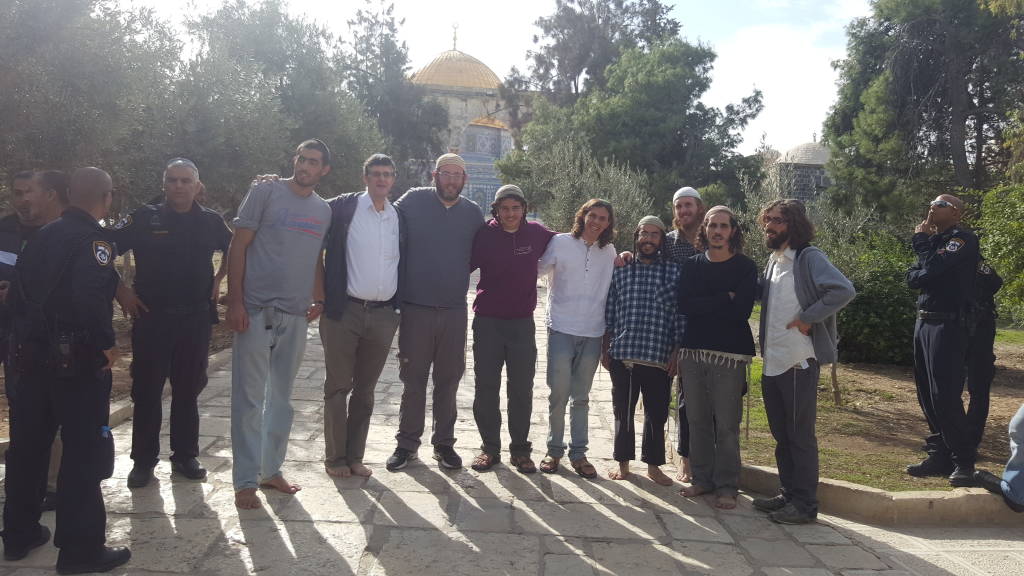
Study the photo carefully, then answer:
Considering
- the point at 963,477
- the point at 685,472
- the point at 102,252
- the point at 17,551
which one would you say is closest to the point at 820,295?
the point at 685,472

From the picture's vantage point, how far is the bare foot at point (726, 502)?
15.6 feet

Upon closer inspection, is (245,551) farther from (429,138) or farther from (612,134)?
(429,138)

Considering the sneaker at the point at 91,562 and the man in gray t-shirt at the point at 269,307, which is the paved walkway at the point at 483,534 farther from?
the man in gray t-shirt at the point at 269,307

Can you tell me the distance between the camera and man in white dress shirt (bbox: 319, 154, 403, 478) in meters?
4.84

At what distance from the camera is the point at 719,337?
4.74 m

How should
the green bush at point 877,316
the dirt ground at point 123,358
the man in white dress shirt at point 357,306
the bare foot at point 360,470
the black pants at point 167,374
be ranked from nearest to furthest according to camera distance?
the black pants at point 167,374 → the man in white dress shirt at point 357,306 → the bare foot at point 360,470 → the dirt ground at point 123,358 → the green bush at point 877,316

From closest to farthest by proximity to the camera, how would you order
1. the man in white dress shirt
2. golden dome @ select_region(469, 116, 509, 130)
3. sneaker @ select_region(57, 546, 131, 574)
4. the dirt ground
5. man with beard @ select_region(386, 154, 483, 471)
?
sneaker @ select_region(57, 546, 131, 574) < the man in white dress shirt < man with beard @ select_region(386, 154, 483, 471) < the dirt ground < golden dome @ select_region(469, 116, 509, 130)

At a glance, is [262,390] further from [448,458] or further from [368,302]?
[448,458]

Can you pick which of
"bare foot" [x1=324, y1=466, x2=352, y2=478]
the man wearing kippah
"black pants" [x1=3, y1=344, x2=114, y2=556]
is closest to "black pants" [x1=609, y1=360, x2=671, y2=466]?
the man wearing kippah

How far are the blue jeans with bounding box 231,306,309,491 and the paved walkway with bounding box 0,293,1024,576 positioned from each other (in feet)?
0.76

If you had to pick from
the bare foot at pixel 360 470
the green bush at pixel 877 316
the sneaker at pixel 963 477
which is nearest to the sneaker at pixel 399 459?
the bare foot at pixel 360 470

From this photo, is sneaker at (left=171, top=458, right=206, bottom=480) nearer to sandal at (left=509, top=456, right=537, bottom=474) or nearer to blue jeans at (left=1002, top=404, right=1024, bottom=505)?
sandal at (left=509, top=456, right=537, bottom=474)

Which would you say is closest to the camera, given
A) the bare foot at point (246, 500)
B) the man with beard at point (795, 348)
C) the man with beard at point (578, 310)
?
the bare foot at point (246, 500)

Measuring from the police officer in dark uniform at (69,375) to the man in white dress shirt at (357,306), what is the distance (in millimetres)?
1453
